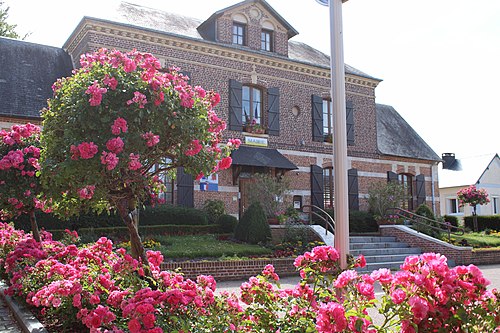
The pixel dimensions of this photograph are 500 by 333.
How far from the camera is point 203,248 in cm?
1189

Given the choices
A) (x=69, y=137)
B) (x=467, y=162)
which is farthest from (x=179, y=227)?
(x=467, y=162)

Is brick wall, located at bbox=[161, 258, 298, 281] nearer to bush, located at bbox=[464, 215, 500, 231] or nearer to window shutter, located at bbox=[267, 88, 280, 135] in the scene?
window shutter, located at bbox=[267, 88, 280, 135]

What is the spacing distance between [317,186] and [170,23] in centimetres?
863

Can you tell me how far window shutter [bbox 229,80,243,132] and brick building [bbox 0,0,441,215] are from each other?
0.04 m

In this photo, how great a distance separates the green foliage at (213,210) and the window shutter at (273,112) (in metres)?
3.88

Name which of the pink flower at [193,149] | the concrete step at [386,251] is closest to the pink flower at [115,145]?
the pink flower at [193,149]

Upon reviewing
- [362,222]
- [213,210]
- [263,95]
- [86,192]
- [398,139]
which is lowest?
[362,222]

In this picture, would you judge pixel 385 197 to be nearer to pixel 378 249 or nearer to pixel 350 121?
pixel 350 121

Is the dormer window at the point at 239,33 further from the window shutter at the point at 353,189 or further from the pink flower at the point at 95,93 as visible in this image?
the pink flower at the point at 95,93

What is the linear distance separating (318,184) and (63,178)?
15.2m

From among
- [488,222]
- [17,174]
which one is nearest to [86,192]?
[17,174]

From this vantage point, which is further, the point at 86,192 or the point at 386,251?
the point at 386,251

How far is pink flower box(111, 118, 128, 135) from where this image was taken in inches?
201

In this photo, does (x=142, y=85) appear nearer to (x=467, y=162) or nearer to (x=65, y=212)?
(x=65, y=212)
